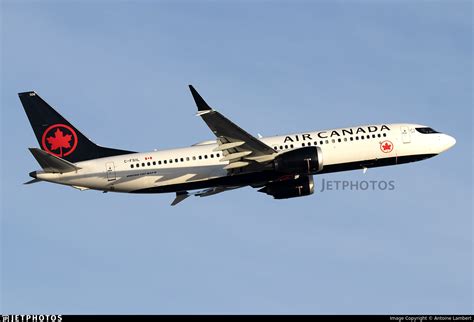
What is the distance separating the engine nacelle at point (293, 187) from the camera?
73.1m

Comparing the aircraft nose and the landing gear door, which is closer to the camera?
the landing gear door

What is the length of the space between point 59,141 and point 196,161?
12177mm

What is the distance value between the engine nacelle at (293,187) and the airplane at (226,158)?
86mm

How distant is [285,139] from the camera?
71312mm

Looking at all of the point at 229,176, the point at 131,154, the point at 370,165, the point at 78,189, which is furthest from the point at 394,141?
the point at 78,189

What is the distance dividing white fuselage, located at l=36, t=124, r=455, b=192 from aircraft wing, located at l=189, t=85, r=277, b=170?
1.42 m

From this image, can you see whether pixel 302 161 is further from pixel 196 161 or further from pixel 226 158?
pixel 196 161

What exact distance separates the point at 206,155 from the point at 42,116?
1488cm

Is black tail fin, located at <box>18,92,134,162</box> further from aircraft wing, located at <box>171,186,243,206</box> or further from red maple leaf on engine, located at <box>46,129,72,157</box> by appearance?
aircraft wing, located at <box>171,186,243,206</box>

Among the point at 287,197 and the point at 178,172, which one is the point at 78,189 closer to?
the point at 178,172

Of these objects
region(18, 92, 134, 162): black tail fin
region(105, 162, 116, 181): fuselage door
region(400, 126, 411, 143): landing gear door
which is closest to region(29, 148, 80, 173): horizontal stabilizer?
region(18, 92, 134, 162): black tail fin

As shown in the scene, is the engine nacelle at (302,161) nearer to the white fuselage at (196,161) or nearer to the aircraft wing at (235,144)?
the aircraft wing at (235,144)

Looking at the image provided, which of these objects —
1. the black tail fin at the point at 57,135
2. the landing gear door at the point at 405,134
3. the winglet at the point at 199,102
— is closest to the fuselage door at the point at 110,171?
the black tail fin at the point at 57,135

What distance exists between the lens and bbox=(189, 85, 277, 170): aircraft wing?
6538 centimetres
